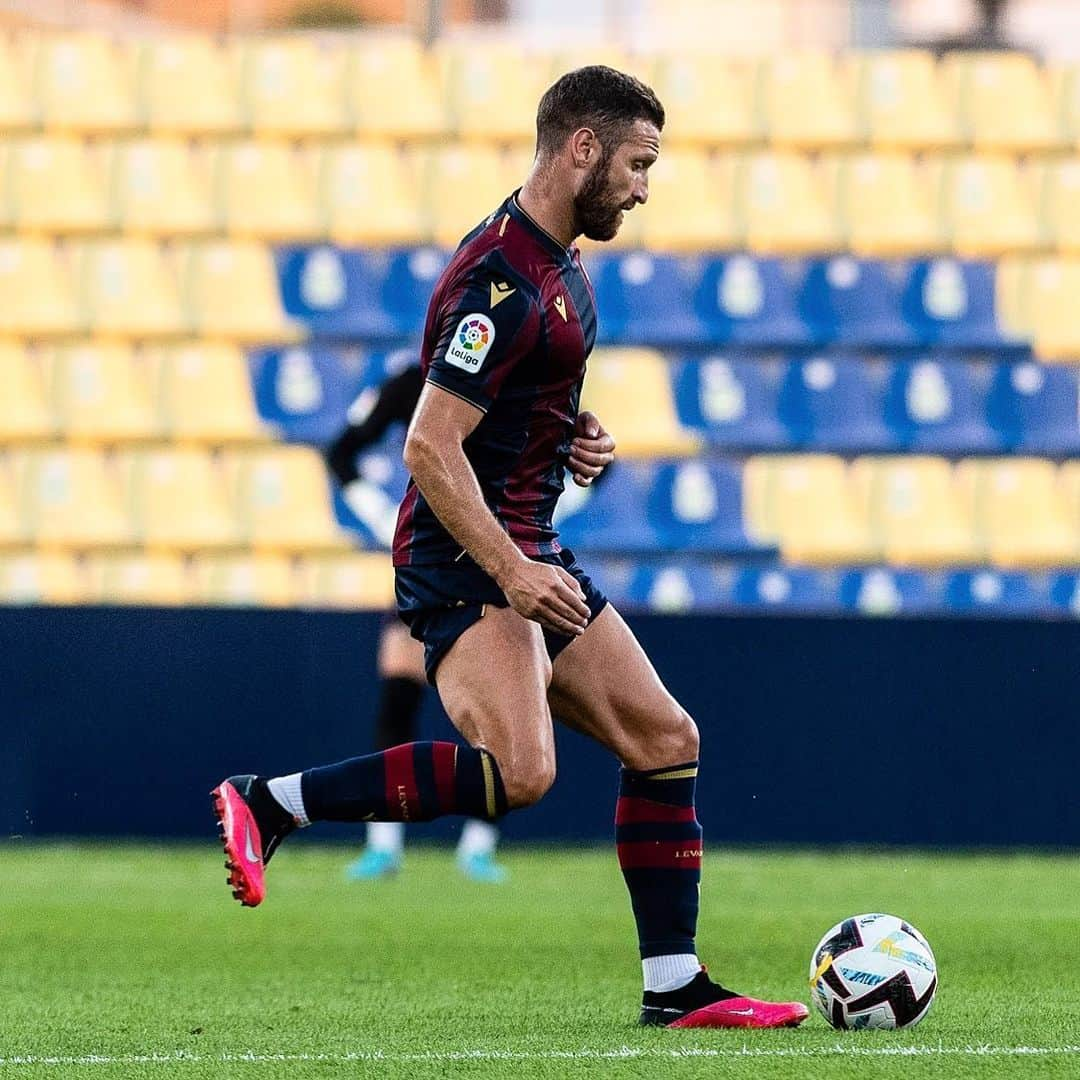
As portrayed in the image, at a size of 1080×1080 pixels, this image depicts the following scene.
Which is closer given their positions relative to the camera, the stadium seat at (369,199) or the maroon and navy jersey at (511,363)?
the maroon and navy jersey at (511,363)

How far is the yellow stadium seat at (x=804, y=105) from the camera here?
1227 cm

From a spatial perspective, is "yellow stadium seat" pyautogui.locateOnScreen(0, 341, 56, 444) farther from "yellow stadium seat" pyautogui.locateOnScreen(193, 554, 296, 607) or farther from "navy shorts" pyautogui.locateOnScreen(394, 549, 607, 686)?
"navy shorts" pyautogui.locateOnScreen(394, 549, 607, 686)

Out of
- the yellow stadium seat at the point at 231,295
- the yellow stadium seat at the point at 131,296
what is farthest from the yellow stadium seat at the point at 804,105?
the yellow stadium seat at the point at 131,296

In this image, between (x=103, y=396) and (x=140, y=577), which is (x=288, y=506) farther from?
(x=103, y=396)

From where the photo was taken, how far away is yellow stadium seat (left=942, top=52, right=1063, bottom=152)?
1237 centimetres

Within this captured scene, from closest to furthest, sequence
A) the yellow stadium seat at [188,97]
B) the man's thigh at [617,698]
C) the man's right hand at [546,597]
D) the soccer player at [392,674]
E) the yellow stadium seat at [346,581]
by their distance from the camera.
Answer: the man's right hand at [546,597] < the man's thigh at [617,698] < the soccer player at [392,674] < the yellow stadium seat at [346,581] < the yellow stadium seat at [188,97]

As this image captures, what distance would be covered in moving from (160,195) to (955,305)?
4403 mm

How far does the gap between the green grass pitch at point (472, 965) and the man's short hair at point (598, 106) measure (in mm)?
1712

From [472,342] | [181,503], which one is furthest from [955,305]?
[472,342]

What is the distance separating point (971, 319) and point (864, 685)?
353 centimetres

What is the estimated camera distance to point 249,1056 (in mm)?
3979

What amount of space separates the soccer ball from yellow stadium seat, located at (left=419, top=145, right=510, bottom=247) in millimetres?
8175

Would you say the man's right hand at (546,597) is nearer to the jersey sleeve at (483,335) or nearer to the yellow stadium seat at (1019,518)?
the jersey sleeve at (483,335)

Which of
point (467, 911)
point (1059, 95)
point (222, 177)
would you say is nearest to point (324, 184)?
point (222, 177)
